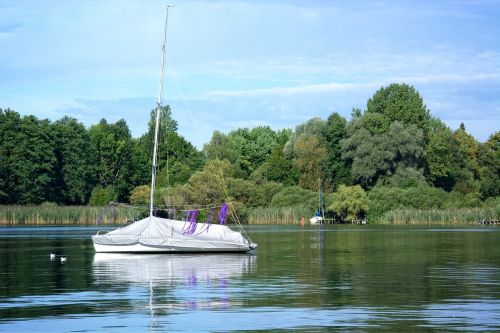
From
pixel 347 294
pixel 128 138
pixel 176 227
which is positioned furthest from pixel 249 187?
pixel 347 294

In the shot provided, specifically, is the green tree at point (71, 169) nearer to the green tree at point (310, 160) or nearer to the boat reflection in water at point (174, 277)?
the green tree at point (310, 160)

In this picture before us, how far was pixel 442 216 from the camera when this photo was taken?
376 ft

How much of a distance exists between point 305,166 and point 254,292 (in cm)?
11392

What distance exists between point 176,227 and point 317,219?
229 feet

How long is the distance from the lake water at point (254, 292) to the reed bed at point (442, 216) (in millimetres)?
63960

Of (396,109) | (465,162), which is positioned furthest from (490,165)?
(396,109)

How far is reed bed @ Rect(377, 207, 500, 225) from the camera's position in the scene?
4483 inches

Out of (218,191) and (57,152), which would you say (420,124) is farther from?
(57,152)

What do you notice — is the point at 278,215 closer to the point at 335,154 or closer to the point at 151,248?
the point at 335,154

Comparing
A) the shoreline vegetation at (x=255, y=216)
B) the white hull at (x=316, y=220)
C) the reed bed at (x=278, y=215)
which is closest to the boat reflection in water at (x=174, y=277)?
the shoreline vegetation at (x=255, y=216)

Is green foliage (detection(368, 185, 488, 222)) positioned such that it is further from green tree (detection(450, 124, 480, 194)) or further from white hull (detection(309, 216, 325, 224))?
green tree (detection(450, 124, 480, 194))

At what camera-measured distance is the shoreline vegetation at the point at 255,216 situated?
109 meters

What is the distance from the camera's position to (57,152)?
147250 millimetres

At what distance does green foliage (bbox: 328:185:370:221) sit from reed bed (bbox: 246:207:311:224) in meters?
4.20
